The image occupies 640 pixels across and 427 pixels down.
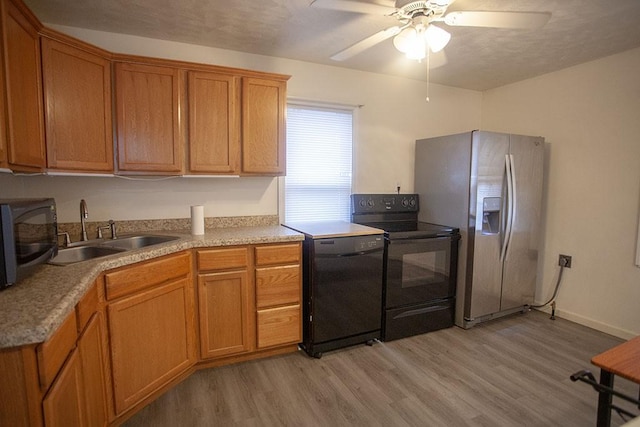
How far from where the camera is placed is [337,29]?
7.70ft

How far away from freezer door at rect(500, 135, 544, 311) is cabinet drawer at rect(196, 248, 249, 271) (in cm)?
237

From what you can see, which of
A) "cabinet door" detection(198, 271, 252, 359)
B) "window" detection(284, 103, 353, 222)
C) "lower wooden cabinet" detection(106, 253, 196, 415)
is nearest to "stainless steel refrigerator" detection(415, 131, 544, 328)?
"window" detection(284, 103, 353, 222)

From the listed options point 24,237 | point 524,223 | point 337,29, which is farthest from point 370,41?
point 524,223

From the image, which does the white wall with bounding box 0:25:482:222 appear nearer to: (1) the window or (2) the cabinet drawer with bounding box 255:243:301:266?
(1) the window

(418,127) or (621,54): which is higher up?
(621,54)

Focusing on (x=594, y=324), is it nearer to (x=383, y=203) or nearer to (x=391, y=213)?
(x=391, y=213)

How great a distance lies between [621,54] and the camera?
278 cm

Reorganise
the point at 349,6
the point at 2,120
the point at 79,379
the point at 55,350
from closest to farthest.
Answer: the point at 55,350, the point at 79,379, the point at 2,120, the point at 349,6

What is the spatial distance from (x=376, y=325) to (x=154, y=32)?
9.04 ft

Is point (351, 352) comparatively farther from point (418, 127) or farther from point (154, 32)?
point (154, 32)

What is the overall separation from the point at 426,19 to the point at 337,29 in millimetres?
750

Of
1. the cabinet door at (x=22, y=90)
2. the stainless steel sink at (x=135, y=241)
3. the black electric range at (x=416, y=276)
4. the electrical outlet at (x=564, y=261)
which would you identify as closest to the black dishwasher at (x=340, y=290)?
the black electric range at (x=416, y=276)

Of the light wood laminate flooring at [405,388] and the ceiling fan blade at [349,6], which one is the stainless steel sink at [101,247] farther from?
the ceiling fan blade at [349,6]

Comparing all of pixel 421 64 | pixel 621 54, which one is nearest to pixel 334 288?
pixel 421 64
